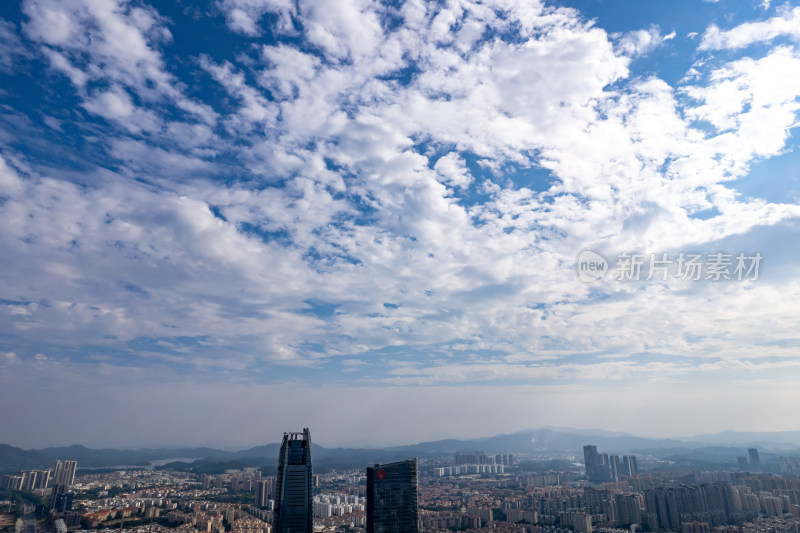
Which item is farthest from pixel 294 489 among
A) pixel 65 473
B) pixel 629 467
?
pixel 629 467

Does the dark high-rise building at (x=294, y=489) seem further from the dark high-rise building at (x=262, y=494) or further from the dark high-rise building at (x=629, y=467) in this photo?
the dark high-rise building at (x=629, y=467)

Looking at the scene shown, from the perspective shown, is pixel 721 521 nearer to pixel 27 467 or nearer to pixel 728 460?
pixel 728 460

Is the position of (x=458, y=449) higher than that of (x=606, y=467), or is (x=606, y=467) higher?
(x=606, y=467)

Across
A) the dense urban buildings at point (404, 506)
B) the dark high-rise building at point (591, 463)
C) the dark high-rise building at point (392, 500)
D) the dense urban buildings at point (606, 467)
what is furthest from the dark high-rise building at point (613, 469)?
the dark high-rise building at point (392, 500)

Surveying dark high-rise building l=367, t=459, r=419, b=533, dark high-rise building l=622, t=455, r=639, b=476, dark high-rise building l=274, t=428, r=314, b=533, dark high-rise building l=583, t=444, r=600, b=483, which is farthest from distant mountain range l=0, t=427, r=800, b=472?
dark high-rise building l=367, t=459, r=419, b=533

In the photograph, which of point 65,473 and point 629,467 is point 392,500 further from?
point 629,467

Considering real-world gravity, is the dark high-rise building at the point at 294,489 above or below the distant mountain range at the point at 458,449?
above
